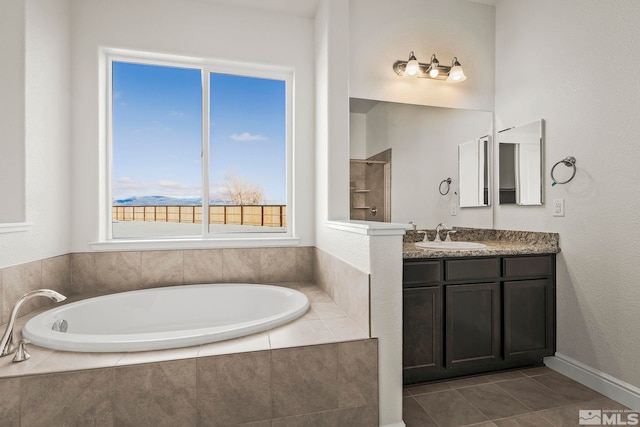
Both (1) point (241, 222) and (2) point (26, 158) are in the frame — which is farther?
(1) point (241, 222)

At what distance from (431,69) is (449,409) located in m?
2.41

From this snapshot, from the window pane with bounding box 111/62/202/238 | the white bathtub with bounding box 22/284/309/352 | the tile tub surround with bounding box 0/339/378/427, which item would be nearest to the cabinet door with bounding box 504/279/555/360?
the tile tub surround with bounding box 0/339/378/427

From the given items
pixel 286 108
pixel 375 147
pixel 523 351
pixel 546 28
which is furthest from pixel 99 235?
pixel 546 28

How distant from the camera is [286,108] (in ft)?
9.30

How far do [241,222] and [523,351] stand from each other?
2.30m

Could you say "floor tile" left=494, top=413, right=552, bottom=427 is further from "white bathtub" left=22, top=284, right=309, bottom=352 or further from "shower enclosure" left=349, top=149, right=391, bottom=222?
"shower enclosure" left=349, top=149, right=391, bottom=222

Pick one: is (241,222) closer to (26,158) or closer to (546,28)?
(26,158)

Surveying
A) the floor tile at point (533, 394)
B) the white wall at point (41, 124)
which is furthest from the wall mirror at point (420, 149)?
the white wall at point (41, 124)

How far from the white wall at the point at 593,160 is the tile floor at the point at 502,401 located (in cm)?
23

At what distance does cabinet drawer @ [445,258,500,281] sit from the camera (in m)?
2.06

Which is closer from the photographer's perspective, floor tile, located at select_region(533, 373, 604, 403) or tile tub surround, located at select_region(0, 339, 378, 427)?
tile tub surround, located at select_region(0, 339, 378, 427)

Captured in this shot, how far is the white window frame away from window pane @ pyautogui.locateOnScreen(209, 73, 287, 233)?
5 cm

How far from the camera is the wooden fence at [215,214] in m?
2.58

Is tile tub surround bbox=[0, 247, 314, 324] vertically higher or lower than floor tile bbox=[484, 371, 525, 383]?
higher
